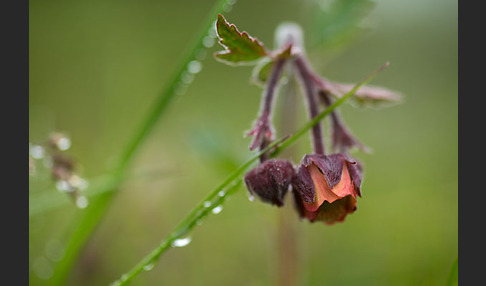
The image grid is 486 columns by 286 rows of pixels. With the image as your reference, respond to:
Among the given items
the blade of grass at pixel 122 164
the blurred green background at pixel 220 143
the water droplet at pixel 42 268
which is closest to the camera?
the blade of grass at pixel 122 164

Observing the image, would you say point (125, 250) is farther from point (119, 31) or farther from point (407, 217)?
point (119, 31)

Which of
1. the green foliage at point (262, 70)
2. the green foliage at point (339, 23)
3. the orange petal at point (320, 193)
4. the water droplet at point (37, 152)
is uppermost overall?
the green foliage at point (339, 23)

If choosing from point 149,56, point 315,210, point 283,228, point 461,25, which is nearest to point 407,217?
point 283,228

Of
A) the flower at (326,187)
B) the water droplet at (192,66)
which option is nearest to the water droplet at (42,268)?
the water droplet at (192,66)

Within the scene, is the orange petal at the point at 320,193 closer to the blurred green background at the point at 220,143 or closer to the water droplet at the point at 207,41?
the water droplet at the point at 207,41

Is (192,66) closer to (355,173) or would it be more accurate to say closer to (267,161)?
(267,161)

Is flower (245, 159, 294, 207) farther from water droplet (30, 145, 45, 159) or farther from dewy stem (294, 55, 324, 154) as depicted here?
water droplet (30, 145, 45, 159)

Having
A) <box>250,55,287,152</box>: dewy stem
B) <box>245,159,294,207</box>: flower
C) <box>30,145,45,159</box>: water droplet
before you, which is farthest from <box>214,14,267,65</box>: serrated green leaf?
<box>30,145,45,159</box>: water droplet

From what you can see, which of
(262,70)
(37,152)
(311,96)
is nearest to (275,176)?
(311,96)
